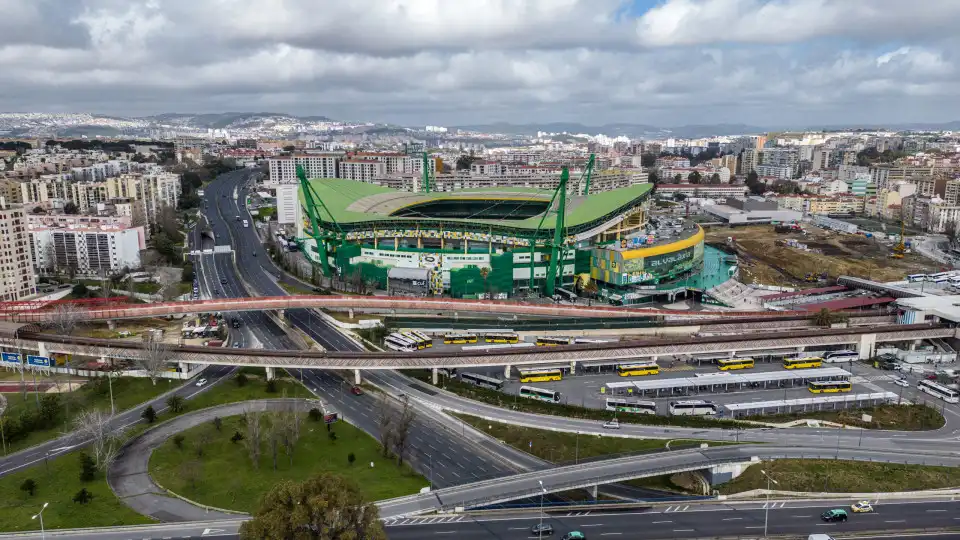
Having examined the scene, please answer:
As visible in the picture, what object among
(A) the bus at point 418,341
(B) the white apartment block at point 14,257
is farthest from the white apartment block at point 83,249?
(A) the bus at point 418,341

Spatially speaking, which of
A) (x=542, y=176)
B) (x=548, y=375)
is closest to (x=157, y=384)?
(x=548, y=375)

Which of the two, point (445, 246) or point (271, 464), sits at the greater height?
point (445, 246)

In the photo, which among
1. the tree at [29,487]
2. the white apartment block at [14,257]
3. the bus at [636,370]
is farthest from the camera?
the white apartment block at [14,257]

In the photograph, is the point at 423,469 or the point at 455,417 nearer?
the point at 423,469

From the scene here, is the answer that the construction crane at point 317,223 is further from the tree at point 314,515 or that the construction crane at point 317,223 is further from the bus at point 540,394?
the tree at point 314,515

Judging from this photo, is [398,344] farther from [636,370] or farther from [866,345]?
[866,345]

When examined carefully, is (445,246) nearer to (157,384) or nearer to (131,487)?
(157,384)

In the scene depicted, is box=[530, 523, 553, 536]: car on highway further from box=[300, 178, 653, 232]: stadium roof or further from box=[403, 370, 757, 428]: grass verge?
box=[300, 178, 653, 232]: stadium roof
